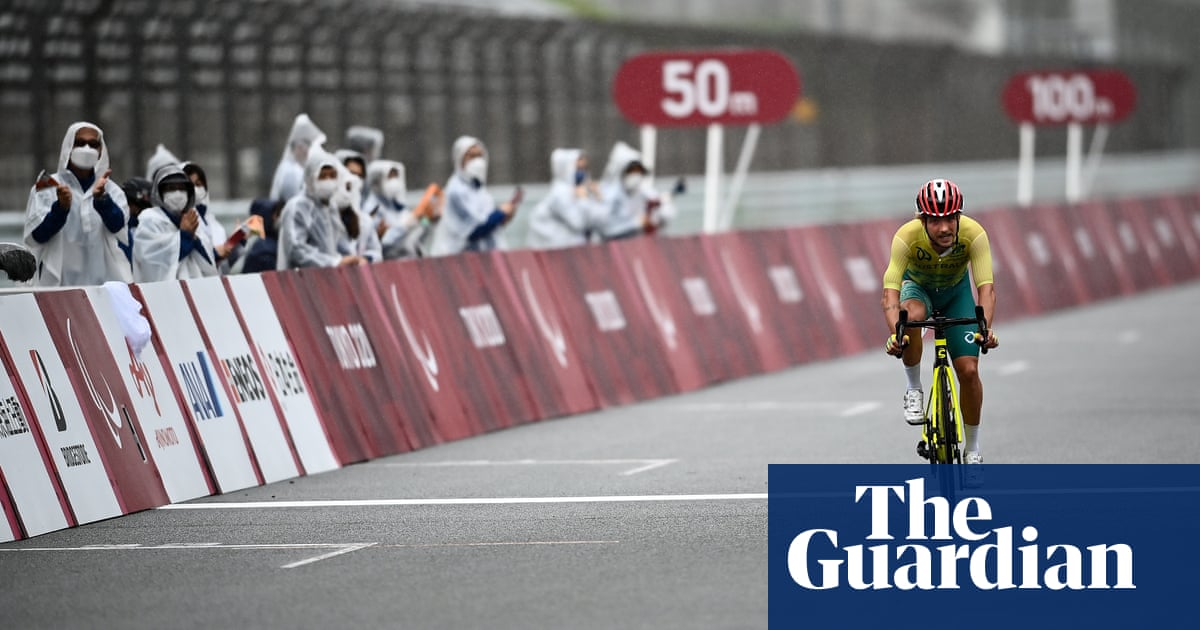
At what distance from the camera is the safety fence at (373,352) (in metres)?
12.3

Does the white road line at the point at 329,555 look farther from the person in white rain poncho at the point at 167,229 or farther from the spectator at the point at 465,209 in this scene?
the spectator at the point at 465,209

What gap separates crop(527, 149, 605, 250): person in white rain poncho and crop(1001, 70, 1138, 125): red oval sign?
16.2 m

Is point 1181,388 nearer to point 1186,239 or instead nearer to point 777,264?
point 777,264

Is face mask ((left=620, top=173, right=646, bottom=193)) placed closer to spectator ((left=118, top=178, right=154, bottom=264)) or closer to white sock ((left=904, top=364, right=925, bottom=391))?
spectator ((left=118, top=178, right=154, bottom=264))

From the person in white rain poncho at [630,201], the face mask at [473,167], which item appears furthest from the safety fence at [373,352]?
the face mask at [473,167]

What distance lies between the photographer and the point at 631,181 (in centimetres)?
2308

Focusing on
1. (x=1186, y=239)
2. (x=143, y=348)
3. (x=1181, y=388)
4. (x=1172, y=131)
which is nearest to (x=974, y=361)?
(x=143, y=348)

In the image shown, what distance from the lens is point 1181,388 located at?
18.7 m

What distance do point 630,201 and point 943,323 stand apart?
11870mm

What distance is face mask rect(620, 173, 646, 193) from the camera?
23031 millimetres

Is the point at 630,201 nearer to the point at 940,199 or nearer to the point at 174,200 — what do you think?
the point at 174,200

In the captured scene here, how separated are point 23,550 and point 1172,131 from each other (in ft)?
176

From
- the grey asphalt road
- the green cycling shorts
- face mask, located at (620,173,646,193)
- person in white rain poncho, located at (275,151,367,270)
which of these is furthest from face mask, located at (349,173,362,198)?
face mask, located at (620,173,646,193)

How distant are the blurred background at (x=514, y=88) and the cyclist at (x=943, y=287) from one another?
30.4ft
